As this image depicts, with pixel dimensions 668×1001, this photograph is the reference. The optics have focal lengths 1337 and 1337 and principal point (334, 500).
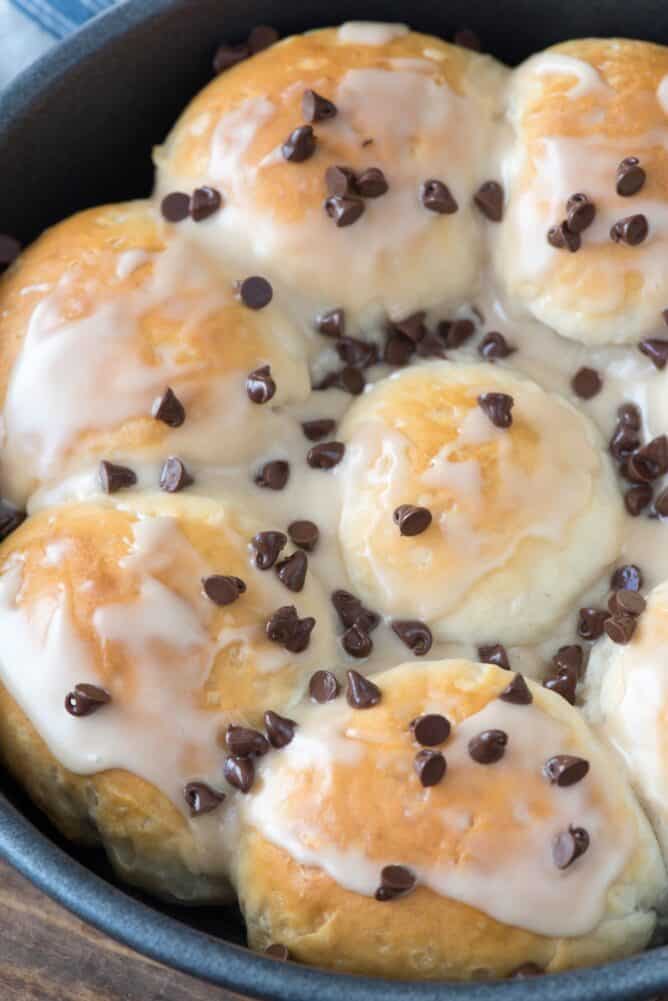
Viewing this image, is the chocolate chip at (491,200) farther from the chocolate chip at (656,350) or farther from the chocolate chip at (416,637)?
the chocolate chip at (416,637)

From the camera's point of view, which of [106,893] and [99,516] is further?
[99,516]

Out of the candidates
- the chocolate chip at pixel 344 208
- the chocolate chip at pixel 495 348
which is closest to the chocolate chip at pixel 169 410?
the chocolate chip at pixel 344 208

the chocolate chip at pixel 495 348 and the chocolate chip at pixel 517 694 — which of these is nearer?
the chocolate chip at pixel 517 694

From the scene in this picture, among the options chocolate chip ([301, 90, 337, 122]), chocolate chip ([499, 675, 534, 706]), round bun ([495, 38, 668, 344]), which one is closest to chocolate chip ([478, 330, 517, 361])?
round bun ([495, 38, 668, 344])

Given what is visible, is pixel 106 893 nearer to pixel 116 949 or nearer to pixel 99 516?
pixel 116 949

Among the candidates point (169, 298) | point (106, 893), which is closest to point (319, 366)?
point (169, 298)

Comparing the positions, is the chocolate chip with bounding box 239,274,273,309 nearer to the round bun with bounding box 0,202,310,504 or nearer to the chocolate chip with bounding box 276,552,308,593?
the round bun with bounding box 0,202,310,504
